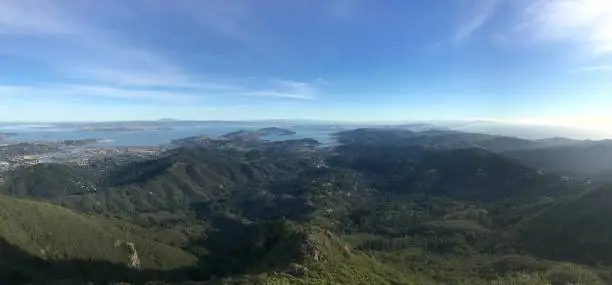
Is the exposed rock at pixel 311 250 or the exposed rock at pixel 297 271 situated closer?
the exposed rock at pixel 297 271

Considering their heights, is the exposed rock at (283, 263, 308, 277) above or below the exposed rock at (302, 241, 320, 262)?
above

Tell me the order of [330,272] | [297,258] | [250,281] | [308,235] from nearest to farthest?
1. [250,281]
2. [330,272]
3. [297,258]
4. [308,235]

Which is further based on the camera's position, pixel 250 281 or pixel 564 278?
pixel 564 278

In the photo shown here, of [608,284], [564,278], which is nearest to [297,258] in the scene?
[564,278]

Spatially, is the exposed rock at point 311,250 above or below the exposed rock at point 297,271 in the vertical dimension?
below

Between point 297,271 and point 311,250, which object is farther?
point 311,250

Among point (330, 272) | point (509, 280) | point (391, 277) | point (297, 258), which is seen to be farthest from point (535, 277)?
point (297, 258)

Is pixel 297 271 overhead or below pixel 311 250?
overhead

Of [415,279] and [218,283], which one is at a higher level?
[218,283]

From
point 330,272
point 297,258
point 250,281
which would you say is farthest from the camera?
point 297,258

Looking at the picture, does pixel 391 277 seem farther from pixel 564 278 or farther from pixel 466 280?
pixel 564 278

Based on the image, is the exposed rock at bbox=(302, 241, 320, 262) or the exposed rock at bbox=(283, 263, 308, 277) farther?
the exposed rock at bbox=(302, 241, 320, 262)
